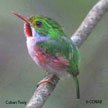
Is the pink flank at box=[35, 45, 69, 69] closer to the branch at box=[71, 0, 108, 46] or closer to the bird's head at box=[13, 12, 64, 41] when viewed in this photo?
the bird's head at box=[13, 12, 64, 41]

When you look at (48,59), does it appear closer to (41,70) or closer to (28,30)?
(28,30)

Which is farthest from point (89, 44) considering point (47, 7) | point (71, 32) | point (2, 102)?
point (2, 102)

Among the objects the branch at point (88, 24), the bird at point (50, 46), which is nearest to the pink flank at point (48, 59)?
the bird at point (50, 46)

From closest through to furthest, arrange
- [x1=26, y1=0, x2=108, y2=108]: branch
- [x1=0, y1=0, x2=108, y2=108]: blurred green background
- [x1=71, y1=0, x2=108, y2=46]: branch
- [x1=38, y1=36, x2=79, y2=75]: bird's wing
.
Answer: [x1=26, y1=0, x2=108, y2=108]: branch, [x1=38, y1=36, x2=79, y2=75]: bird's wing, [x1=71, y1=0, x2=108, y2=46]: branch, [x1=0, y1=0, x2=108, y2=108]: blurred green background

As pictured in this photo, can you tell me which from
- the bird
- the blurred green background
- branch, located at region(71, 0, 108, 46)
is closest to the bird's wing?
the bird

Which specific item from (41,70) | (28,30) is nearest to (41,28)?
(28,30)

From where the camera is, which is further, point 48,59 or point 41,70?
point 41,70
